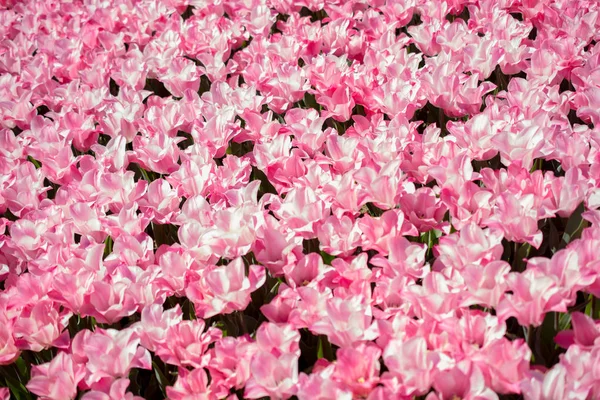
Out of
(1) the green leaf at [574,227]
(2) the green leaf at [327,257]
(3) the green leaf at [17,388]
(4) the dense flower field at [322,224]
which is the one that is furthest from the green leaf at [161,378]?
(1) the green leaf at [574,227]

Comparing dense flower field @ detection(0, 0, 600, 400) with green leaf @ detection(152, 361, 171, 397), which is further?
green leaf @ detection(152, 361, 171, 397)

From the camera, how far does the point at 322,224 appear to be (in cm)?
167

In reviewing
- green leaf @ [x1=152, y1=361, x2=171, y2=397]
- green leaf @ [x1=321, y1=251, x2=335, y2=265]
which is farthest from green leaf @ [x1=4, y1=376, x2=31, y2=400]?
green leaf @ [x1=321, y1=251, x2=335, y2=265]

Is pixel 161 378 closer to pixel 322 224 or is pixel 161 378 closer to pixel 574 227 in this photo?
pixel 322 224

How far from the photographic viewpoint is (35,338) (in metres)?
1.57

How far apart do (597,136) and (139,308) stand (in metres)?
1.22

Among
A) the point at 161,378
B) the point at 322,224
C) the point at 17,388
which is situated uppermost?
the point at 322,224

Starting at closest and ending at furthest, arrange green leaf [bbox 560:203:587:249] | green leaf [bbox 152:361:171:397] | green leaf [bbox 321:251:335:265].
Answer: green leaf [bbox 152:361:171:397] → green leaf [bbox 560:203:587:249] → green leaf [bbox 321:251:335:265]

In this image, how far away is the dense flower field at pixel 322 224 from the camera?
134 centimetres

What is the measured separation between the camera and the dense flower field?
134 centimetres

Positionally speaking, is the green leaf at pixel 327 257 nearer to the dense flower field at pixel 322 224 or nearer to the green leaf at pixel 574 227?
the dense flower field at pixel 322 224

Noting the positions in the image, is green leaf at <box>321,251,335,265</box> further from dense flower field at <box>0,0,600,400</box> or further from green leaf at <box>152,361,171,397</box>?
green leaf at <box>152,361,171,397</box>

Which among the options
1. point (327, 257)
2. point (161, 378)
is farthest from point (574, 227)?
point (161, 378)

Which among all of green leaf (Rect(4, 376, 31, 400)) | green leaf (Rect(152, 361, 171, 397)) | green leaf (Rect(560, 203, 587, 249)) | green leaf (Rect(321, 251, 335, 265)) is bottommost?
green leaf (Rect(4, 376, 31, 400))
